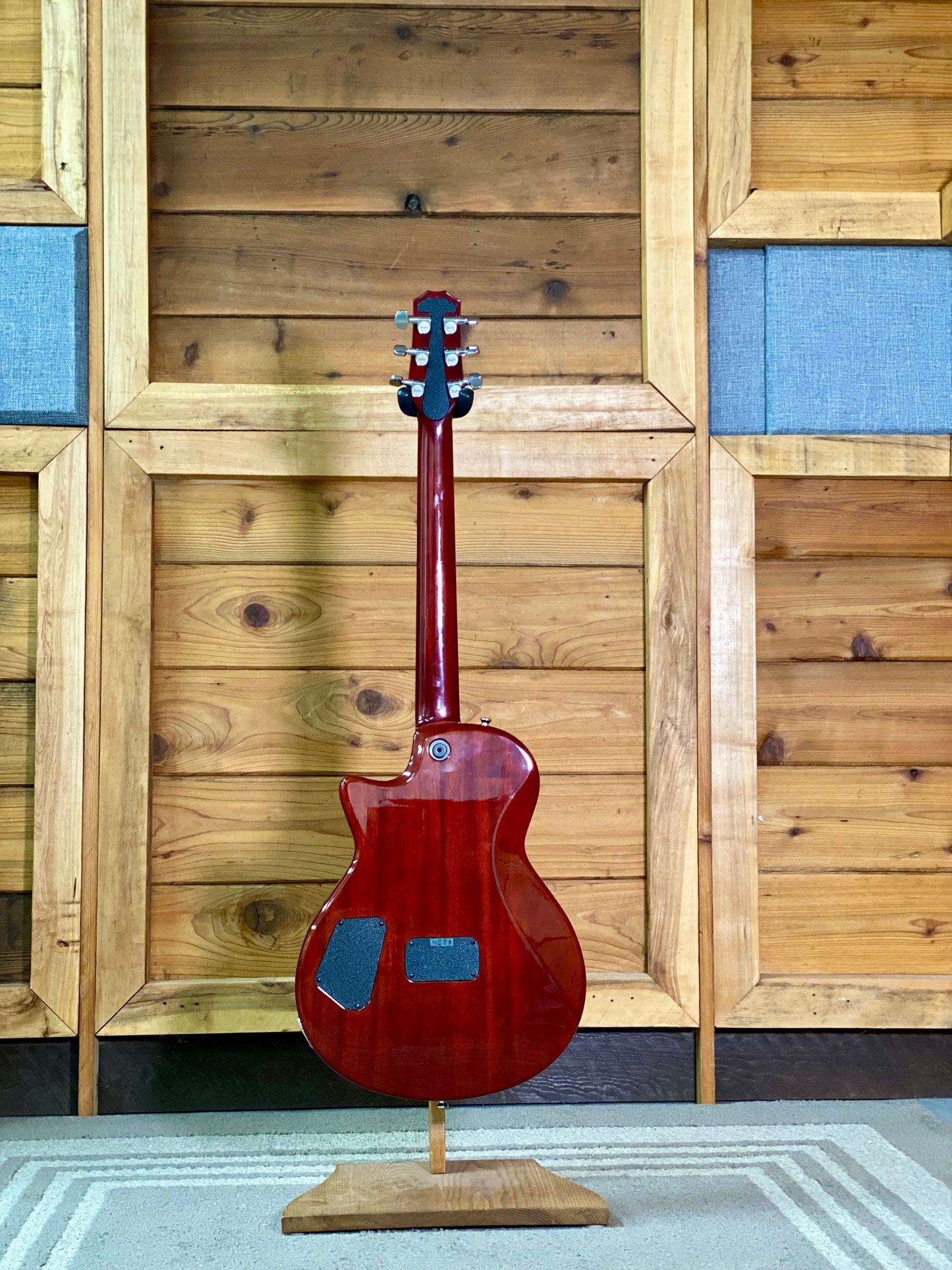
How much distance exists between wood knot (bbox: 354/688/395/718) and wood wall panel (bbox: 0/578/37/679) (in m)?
0.59

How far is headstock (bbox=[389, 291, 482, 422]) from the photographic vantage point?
1.57m

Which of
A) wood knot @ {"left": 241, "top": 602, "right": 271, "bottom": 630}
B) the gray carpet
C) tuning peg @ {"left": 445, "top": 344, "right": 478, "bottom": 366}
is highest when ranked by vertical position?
tuning peg @ {"left": 445, "top": 344, "right": 478, "bottom": 366}

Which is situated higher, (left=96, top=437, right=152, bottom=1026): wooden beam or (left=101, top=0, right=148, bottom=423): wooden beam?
(left=101, top=0, right=148, bottom=423): wooden beam

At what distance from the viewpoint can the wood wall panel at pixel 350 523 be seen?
200cm

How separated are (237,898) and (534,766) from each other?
2.45 feet

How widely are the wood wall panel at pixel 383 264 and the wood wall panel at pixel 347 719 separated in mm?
684

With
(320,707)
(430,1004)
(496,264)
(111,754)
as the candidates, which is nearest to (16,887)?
(111,754)

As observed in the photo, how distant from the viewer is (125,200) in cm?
197

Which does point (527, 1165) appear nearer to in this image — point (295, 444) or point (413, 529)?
point (413, 529)

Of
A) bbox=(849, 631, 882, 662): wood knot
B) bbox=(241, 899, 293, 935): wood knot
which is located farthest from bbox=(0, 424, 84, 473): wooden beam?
bbox=(849, 631, 882, 662): wood knot

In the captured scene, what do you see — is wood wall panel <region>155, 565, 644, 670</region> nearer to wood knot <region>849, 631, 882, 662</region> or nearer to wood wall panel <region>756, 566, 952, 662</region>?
wood wall panel <region>756, 566, 952, 662</region>

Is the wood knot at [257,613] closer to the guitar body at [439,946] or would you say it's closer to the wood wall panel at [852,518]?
the guitar body at [439,946]

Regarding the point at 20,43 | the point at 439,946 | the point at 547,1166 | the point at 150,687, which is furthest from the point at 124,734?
the point at 20,43

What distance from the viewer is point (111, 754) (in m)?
1.94
